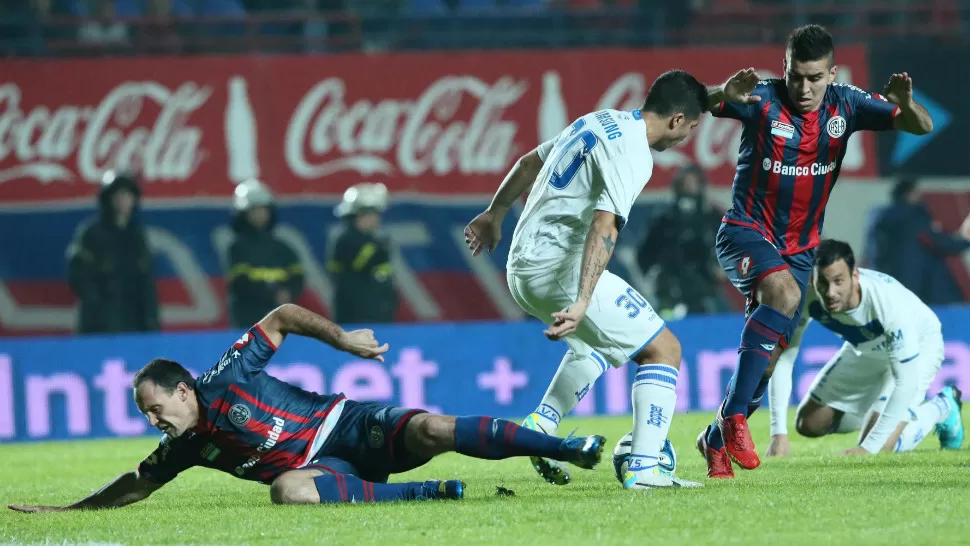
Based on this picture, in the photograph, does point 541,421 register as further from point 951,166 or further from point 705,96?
point 951,166

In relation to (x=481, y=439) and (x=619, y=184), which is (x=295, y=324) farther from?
(x=619, y=184)

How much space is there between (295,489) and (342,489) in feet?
0.61

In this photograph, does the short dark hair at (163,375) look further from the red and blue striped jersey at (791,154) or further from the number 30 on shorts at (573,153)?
the red and blue striped jersey at (791,154)

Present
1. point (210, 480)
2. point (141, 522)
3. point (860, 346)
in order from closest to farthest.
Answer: point (141, 522) → point (210, 480) → point (860, 346)

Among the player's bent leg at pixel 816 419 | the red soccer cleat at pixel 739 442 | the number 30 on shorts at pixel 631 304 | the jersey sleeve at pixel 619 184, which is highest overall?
the jersey sleeve at pixel 619 184

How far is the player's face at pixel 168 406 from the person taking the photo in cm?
548

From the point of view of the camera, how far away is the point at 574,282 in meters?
6.00

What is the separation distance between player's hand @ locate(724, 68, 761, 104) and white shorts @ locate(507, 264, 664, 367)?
3.27 feet

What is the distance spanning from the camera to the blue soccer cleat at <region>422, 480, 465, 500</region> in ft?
18.9

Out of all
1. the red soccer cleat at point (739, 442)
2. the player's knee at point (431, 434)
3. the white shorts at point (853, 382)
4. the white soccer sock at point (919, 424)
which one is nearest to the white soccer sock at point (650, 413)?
the red soccer cleat at point (739, 442)

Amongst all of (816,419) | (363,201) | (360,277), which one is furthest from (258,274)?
(816,419)

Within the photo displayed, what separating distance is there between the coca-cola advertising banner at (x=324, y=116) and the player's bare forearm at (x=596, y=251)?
9.69 m

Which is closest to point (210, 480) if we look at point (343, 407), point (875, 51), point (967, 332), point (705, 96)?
point (343, 407)

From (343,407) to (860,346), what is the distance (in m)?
3.71
